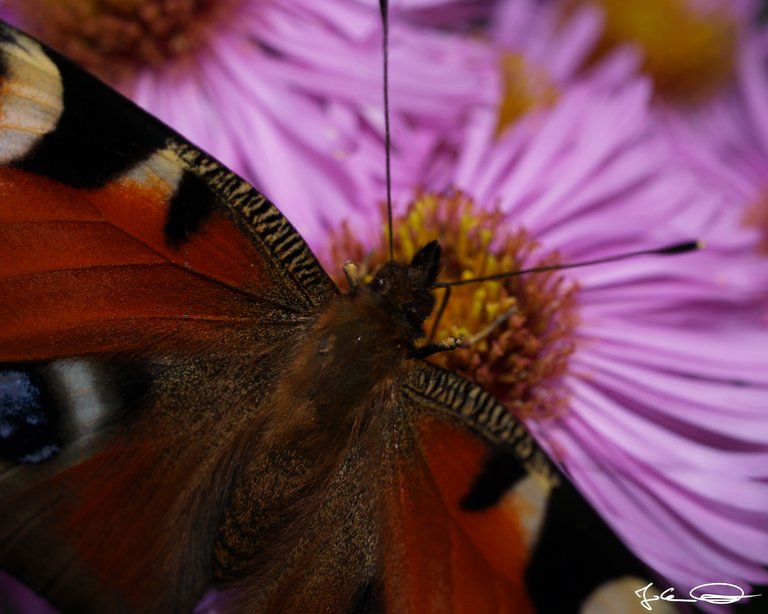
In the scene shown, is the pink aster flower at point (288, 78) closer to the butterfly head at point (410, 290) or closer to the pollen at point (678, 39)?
the butterfly head at point (410, 290)

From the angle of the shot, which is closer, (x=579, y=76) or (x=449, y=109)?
(x=449, y=109)

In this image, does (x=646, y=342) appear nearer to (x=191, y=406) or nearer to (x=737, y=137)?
(x=191, y=406)

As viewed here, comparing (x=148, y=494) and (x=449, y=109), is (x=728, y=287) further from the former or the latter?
(x=148, y=494)

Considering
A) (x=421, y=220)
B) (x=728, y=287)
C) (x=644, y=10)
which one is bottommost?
(x=421, y=220)

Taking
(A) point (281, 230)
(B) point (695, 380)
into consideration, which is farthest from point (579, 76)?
(A) point (281, 230)

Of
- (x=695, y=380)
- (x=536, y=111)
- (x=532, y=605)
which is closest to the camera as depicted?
(x=532, y=605)

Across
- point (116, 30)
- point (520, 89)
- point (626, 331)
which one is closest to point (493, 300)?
point (626, 331)
